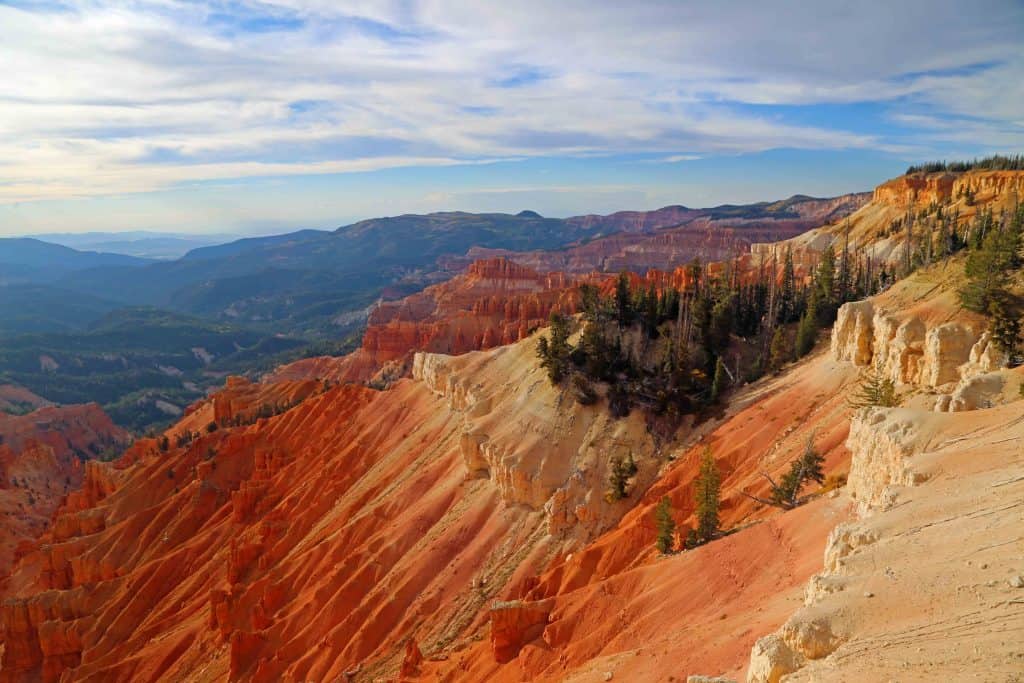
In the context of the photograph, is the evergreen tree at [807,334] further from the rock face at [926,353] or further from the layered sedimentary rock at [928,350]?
the rock face at [926,353]

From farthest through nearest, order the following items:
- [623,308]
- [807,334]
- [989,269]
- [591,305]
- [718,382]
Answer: [591,305] < [623,308] < [807,334] < [718,382] < [989,269]

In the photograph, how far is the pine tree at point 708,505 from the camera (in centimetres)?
2531

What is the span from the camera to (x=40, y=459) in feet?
266

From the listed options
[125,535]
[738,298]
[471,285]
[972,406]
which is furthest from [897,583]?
[471,285]

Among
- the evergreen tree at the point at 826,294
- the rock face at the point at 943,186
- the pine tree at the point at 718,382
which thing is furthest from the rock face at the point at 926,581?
the rock face at the point at 943,186

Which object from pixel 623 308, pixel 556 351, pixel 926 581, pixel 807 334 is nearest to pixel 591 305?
pixel 623 308

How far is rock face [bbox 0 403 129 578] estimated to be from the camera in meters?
62.5

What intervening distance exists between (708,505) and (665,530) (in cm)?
210

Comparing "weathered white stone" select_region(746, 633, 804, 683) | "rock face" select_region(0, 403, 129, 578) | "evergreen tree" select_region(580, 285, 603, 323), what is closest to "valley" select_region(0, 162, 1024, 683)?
"weathered white stone" select_region(746, 633, 804, 683)

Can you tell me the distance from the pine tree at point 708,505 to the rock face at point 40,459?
61.2 m

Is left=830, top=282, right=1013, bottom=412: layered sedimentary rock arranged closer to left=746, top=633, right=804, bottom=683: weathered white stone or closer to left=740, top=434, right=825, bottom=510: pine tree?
left=740, top=434, right=825, bottom=510: pine tree

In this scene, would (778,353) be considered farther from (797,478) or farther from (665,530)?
(665,530)

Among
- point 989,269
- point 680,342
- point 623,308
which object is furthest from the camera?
point 623,308

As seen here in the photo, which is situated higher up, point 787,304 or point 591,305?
point 591,305
